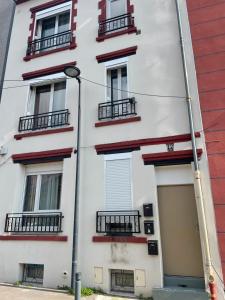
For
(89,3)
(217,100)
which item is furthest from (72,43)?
(217,100)

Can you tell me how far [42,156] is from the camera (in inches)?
280

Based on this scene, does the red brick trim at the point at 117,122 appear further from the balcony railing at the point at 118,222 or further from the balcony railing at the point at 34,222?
the balcony railing at the point at 34,222

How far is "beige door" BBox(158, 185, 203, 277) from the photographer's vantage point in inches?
211

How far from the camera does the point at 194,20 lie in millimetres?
6844

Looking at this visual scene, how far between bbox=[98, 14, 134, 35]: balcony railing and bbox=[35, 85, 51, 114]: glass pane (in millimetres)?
2636

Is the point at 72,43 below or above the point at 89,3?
below

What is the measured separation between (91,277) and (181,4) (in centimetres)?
794

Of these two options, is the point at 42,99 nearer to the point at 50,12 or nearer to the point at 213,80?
the point at 50,12

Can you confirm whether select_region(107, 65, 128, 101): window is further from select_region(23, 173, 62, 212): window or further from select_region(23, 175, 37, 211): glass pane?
select_region(23, 175, 37, 211): glass pane

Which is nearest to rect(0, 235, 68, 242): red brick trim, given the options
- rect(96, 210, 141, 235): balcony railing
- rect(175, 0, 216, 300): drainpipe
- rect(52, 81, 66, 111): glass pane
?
rect(96, 210, 141, 235): balcony railing

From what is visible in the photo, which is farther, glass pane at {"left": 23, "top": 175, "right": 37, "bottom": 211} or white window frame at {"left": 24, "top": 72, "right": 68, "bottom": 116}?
white window frame at {"left": 24, "top": 72, "right": 68, "bottom": 116}

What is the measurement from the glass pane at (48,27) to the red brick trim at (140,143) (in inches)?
214

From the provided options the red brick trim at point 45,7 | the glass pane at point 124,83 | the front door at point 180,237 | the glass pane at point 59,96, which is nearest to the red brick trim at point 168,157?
the front door at point 180,237

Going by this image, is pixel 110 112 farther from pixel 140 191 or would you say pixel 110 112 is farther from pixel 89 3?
pixel 89 3
